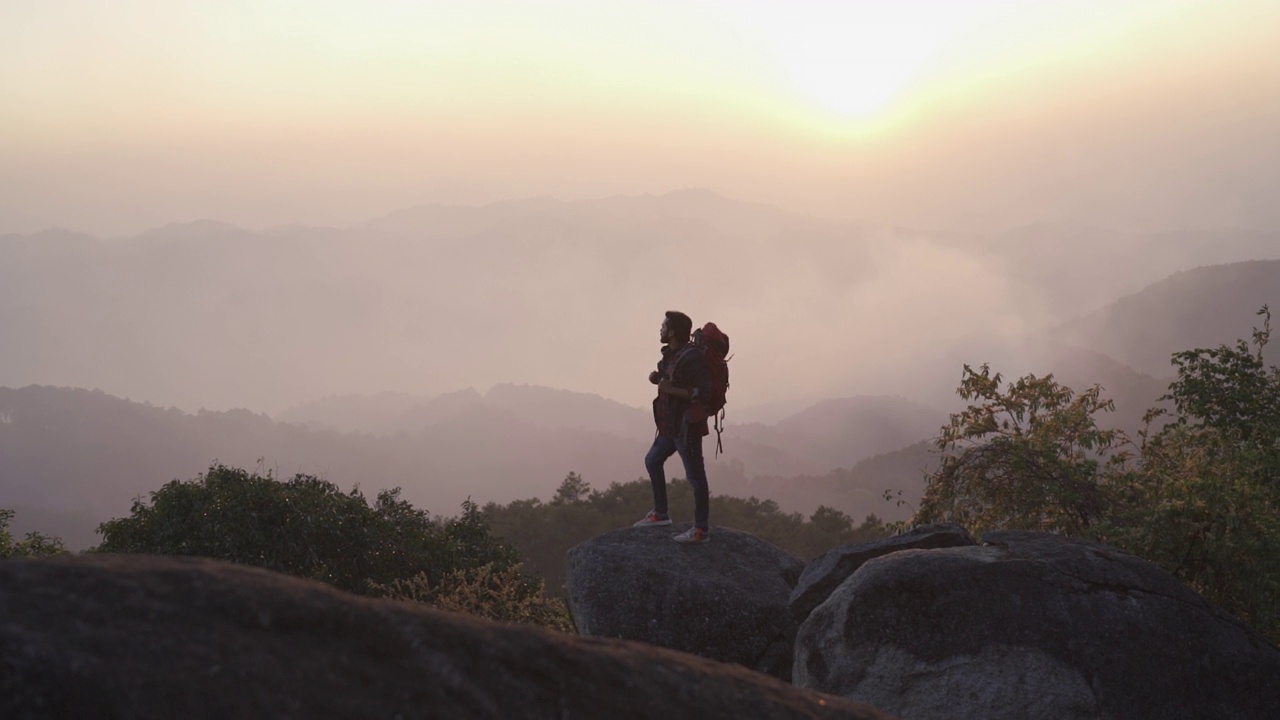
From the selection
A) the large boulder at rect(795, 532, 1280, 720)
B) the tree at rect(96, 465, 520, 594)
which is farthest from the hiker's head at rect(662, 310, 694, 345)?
the tree at rect(96, 465, 520, 594)

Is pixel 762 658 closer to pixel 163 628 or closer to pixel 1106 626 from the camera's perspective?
pixel 1106 626

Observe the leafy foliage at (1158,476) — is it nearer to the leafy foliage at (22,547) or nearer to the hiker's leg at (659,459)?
the hiker's leg at (659,459)

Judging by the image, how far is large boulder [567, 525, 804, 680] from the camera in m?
12.8

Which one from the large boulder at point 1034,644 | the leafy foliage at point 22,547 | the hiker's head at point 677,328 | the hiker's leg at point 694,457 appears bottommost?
the large boulder at point 1034,644

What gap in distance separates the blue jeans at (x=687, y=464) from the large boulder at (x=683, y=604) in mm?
771

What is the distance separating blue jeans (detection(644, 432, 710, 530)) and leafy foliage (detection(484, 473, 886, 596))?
38817 millimetres

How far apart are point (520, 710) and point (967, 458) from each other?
19.7 m

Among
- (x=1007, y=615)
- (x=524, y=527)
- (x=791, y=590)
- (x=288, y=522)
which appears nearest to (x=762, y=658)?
(x=791, y=590)

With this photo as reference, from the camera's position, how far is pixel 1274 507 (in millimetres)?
18844

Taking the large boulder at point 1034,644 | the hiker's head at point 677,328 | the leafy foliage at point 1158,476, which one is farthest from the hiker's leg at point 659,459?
the leafy foliage at point 1158,476

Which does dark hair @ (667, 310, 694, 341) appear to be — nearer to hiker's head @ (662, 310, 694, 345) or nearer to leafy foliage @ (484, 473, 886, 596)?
hiker's head @ (662, 310, 694, 345)

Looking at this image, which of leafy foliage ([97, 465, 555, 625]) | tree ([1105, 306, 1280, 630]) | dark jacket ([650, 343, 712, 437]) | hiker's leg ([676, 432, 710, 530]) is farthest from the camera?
leafy foliage ([97, 465, 555, 625])

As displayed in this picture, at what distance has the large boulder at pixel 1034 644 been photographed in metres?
9.16

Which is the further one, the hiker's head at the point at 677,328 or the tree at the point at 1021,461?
the tree at the point at 1021,461
